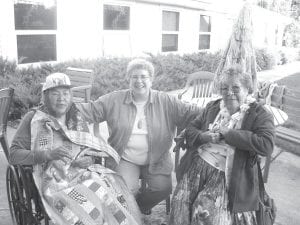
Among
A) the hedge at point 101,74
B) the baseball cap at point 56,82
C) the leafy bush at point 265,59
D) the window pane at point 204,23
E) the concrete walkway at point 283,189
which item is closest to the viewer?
the baseball cap at point 56,82

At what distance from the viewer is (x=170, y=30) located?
41.7ft

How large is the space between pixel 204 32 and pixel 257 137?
42.6 ft

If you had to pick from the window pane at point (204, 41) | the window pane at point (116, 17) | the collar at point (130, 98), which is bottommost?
the collar at point (130, 98)

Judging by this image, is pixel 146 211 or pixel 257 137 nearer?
pixel 257 137

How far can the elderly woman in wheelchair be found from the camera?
2307 mm

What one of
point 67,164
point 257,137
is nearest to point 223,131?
point 257,137

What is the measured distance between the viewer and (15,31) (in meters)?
7.64

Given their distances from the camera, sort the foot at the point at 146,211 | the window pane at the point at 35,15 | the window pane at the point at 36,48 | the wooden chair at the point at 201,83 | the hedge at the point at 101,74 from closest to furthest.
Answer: the foot at the point at 146,211
the wooden chair at the point at 201,83
the hedge at the point at 101,74
the window pane at the point at 35,15
the window pane at the point at 36,48

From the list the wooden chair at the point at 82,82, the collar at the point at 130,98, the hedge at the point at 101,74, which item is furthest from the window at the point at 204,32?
the collar at the point at 130,98

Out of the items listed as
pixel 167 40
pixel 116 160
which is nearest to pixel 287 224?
pixel 116 160

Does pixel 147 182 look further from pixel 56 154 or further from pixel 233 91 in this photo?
pixel 233 91

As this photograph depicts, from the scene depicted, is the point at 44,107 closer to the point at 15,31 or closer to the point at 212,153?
the point at 212,153

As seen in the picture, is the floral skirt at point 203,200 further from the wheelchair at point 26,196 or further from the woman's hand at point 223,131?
the wheelchair at point 26,196

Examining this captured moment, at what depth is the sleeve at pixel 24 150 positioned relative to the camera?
2.42m
